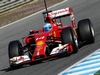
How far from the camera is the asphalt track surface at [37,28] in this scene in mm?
10391

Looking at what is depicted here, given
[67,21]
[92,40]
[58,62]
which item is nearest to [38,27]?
[67,21]

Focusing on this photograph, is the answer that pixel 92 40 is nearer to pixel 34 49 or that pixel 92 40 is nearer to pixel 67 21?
pixel 34 49

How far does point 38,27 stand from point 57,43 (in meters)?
9.25

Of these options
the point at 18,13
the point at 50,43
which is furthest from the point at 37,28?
the point at 50,43

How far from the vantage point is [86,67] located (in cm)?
928

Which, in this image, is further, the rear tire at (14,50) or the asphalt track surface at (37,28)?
the rear tire at (14,50)

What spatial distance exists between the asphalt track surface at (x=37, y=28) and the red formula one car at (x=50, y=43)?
23 cm

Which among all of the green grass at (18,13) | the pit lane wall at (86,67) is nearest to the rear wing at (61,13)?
the pit lane wall at (86,67)

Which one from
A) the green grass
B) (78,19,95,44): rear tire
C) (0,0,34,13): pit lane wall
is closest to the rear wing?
(78,19,95,44): rear tire

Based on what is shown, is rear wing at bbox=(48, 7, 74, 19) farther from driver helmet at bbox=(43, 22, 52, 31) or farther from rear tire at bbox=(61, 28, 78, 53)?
rear tire at bbox=(61, 28, 78, 53)

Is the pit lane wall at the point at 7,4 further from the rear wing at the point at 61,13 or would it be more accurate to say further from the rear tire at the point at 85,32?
the rear tire at the point at 85,32

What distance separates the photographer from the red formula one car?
1098 centimetres

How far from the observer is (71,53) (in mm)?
→ 11508

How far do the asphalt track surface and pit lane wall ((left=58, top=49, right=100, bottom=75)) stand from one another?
0.33 m
